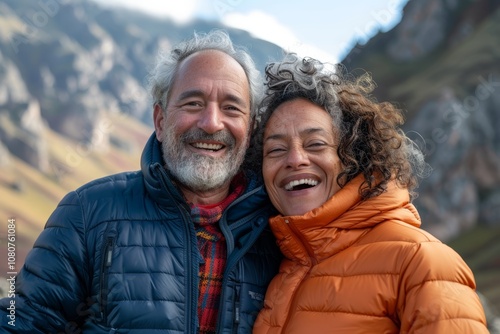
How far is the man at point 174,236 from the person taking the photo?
405 centimetres

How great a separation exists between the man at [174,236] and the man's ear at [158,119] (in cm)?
2

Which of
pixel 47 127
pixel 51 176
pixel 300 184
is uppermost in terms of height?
pixel 47 127

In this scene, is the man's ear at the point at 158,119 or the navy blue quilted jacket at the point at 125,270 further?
the man's ear at the point at 158,119

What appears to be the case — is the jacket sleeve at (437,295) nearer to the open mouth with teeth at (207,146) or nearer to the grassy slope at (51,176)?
the open mouth with teeth at (207,146)

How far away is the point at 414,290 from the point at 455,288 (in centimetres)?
23

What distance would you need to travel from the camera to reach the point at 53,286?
408 centimetres

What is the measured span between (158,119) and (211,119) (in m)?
0.67

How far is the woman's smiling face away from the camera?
14.1ft

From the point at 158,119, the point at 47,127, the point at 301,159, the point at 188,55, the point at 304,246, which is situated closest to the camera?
the point at 304,246

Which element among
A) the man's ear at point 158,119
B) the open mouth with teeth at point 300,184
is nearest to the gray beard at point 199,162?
the man's ear at point 158,119

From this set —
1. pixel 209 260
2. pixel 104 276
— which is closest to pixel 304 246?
pixel 209 260

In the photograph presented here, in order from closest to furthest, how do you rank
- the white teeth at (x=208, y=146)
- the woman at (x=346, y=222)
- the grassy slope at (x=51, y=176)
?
1. the woman at (x=346, y=222)
2. the white teeth at (x=208, y=146)
3. the grassy slope at (x=51, y=176)

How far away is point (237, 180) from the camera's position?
5.02m

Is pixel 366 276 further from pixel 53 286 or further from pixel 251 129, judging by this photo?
pixel 53 286
